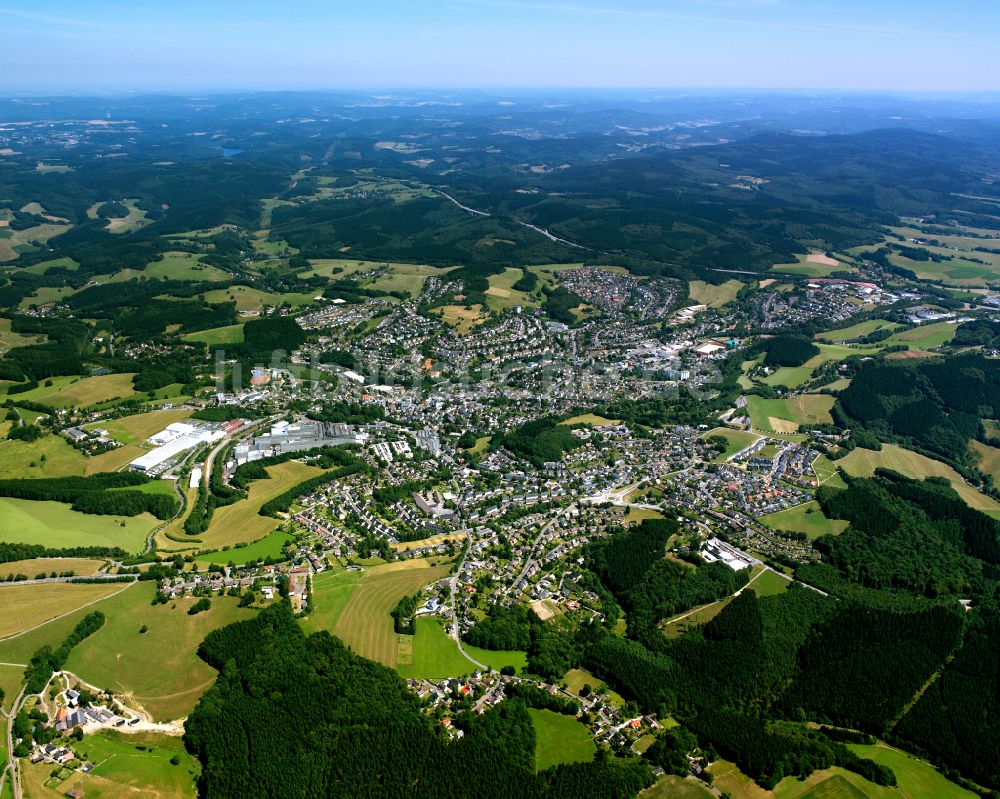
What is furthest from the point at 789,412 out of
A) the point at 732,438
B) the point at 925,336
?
the point at 925,336

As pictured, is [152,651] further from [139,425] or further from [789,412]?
[789,412]

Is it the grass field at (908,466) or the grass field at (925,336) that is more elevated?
the grass field at (925,336)

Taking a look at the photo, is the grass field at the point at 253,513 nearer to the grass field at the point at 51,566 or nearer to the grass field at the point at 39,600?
the grass field at the point at 51,566

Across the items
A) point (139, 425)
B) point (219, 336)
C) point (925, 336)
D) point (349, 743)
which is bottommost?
point (349, 743)

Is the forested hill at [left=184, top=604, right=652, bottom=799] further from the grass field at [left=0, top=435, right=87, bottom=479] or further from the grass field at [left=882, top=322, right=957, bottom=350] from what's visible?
the grass field at [left=882, top=322, right=957, bottom=350]

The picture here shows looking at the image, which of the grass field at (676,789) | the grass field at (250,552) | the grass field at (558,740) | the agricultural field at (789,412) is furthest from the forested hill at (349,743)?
the agricultural field at (789,412)
